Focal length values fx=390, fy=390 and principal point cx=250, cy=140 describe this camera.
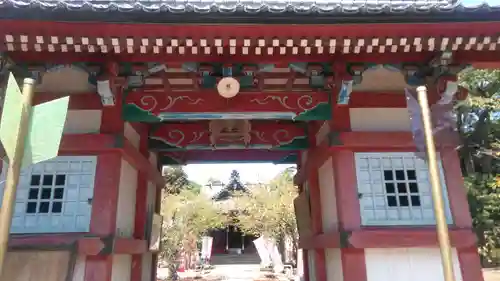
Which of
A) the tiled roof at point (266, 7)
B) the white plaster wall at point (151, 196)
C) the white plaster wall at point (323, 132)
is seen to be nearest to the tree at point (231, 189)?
the white plaster wall at point (151, 196)

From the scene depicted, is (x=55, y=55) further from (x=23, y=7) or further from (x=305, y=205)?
(x=305, y=205)

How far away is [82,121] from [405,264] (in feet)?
16.5

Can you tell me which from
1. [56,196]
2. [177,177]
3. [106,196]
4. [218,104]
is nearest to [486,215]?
[218,104]

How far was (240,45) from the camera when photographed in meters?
4.77

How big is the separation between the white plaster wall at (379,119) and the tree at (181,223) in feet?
45.6

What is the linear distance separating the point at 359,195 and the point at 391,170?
0.70m

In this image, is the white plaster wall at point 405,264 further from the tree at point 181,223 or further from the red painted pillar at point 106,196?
the tree at point 181,223

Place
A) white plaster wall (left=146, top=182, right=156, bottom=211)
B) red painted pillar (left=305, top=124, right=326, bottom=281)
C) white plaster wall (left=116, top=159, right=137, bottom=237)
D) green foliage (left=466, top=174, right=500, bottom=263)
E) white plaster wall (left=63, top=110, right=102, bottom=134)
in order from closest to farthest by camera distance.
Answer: white plaster wall (left=63, top=110, right=102, bottom=134) < white plaster wall (left=116, top=159, right=137, bottom=237) < red painted pillar (left=305, top=124, right=326, bottom=281) < white plaster wall (left=146, top=182, right=156, bottom=211) < green foliage (left=466, top=174, right=500, bottom=263)

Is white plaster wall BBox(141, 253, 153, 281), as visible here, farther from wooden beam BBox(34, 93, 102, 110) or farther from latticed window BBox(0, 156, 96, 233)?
wooden beam BBox(34, 93, 102, 110)

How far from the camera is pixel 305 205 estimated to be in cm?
815

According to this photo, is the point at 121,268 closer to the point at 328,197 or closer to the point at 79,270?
the point at 79,270

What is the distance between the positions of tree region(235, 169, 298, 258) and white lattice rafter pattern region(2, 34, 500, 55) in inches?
593

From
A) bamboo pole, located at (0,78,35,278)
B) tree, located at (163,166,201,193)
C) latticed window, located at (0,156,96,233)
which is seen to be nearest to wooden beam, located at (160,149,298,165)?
latticed window, located at (0,156,96,233)

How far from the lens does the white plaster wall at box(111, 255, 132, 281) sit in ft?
18.8
